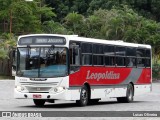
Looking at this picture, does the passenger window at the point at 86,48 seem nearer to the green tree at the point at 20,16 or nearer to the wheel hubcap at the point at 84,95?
the wheel hubcap at the point at 84,95

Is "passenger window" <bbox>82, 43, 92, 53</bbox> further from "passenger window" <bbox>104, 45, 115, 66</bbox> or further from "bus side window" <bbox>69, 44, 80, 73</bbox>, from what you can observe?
"passenger window" <bbox>104, 45, 115, 66</bbox>

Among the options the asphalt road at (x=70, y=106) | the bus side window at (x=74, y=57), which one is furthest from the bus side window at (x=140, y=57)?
the bus side window at (x=74, y=57)

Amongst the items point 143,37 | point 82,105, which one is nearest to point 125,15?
point 143,37

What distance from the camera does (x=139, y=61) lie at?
96.2 ft

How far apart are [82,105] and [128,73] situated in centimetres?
539

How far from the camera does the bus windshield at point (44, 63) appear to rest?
2184cm

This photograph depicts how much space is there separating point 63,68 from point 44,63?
0.75 metres

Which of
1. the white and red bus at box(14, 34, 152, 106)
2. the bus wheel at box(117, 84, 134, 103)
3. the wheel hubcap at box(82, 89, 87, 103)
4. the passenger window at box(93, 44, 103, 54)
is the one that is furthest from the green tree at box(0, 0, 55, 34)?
the wheel hubcap at box(82, 89, 87, 103)

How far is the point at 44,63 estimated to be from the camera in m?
21.9

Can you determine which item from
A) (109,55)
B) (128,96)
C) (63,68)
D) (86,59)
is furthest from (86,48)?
(128,96)

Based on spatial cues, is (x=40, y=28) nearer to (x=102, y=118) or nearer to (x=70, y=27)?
(x=70, y=27)

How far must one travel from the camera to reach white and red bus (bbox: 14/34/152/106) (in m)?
21.8

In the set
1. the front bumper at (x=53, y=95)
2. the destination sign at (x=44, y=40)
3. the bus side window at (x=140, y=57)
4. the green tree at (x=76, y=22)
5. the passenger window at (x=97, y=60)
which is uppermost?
the destination sign at (x=44, y=40)

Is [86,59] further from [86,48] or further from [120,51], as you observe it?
[120,51]
